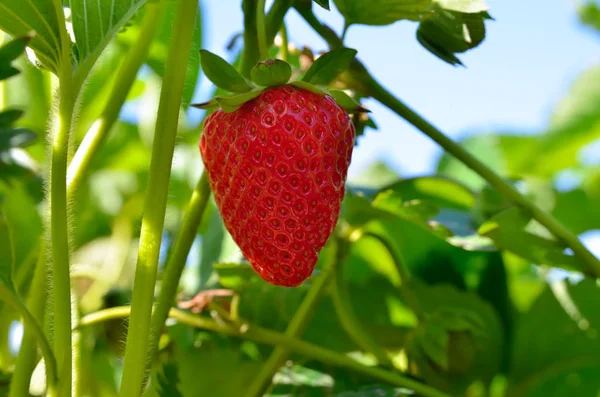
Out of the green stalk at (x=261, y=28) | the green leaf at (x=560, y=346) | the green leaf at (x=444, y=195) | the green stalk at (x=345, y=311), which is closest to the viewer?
the green stalk at (x=261, y=28)

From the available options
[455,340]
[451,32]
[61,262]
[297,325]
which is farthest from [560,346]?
[61,262]

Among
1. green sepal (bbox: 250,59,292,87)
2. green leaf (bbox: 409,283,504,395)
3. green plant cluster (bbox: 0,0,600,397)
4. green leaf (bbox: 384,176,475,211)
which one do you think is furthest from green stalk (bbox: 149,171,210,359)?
green leaf (bbox: 384,176,475,211)

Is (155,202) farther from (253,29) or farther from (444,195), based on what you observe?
(444,195)

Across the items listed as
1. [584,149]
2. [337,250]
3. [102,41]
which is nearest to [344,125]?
[102,41]

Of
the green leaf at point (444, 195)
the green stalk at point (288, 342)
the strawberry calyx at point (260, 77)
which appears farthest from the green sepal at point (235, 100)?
the green leaf at point (444, 195)

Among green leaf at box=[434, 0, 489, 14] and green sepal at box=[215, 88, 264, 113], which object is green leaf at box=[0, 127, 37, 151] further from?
green leaf at box=[434, 0, 489, 14]

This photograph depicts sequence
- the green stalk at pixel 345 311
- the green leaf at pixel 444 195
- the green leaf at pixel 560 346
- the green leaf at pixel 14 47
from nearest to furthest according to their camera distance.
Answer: the green leaf at pixel 14 47 → the green stalk at pixel 345 311 → the green leaf at pixel 560 346 → the green leaf at pixel 444 195

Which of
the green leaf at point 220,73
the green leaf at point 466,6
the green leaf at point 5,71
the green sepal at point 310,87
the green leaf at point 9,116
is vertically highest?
the green leaf at point 466,6

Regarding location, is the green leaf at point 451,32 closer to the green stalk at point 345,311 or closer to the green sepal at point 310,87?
the green sepal at point 310,87

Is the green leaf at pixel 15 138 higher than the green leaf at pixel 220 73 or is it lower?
lower

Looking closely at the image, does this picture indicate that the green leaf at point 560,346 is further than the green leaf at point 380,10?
Yes
